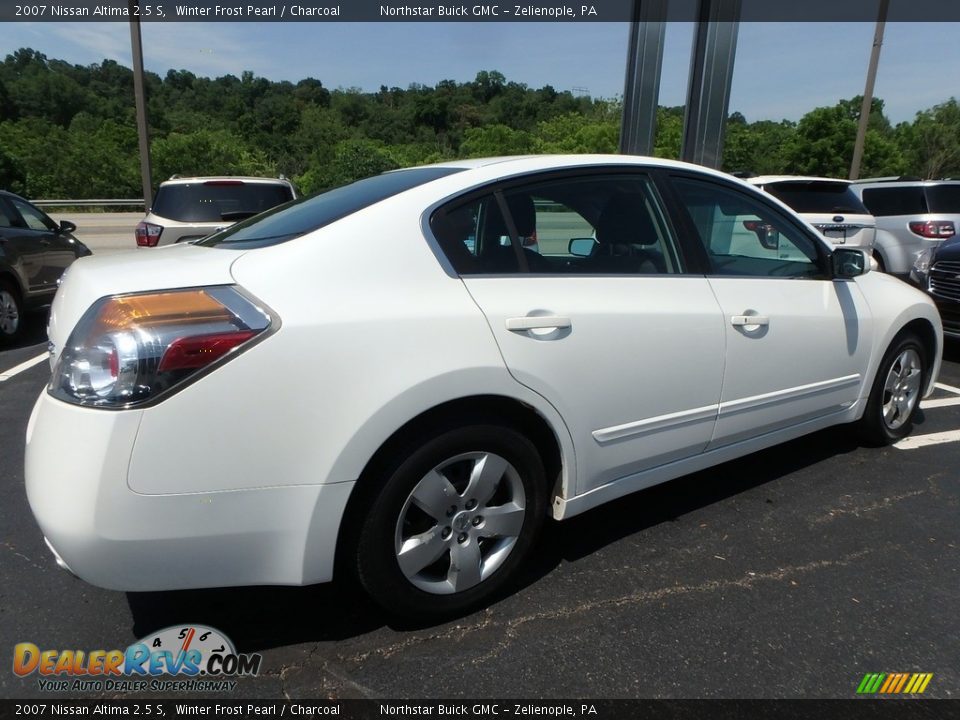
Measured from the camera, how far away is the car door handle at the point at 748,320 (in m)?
2.77

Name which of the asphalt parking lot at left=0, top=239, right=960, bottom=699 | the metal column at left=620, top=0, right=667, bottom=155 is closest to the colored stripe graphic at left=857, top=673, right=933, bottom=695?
the asphalt parking lot at left=0, top=239, right=960, bottom=699

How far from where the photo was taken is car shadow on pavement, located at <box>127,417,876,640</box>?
222 centimetres

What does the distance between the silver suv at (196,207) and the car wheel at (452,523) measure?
502 centimetres

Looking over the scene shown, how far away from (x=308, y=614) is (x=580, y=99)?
67422mm

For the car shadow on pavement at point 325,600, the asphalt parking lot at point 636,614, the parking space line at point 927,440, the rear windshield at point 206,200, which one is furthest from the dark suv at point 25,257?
the parking space line at point 927,440

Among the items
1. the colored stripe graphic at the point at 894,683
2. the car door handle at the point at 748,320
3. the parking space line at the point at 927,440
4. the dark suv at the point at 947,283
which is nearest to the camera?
the colored stripe graphic at the point at 894,683

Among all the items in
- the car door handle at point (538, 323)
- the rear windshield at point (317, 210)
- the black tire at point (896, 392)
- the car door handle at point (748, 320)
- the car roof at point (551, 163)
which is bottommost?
the black tire at point (896, 392)

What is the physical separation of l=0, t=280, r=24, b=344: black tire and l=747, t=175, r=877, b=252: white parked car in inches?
337

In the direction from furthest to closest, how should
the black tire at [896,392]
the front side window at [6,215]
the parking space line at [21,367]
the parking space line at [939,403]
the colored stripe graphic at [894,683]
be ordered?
the front side window at [6,215], the parking space line at [21,367], the parking space line at [939,403], the black tire at [896,392], the colored stripe graphic at [894,683]

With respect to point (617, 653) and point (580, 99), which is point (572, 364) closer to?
point (617, 653)

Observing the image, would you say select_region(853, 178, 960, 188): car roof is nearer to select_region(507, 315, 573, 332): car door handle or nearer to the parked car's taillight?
select_region(507, 315, 573, 332): car door handle

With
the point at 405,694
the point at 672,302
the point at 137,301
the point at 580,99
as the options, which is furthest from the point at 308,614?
the point at 580,99

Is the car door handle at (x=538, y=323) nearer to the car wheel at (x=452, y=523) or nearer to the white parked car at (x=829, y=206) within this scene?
the car wheel at (x=452, y=523)
